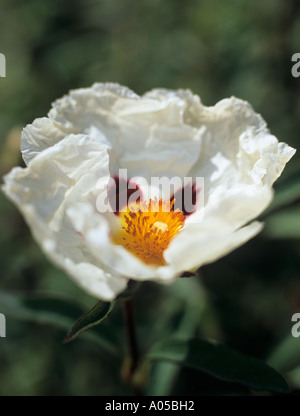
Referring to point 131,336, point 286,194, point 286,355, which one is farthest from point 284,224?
point 131,336

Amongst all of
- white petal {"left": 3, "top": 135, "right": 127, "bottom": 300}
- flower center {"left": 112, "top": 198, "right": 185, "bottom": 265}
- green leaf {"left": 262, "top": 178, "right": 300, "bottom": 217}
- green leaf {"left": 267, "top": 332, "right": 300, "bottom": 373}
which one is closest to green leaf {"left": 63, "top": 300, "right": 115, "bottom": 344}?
white petal {"left": 3, "top": 135, "right": 127, "bottom": 300}

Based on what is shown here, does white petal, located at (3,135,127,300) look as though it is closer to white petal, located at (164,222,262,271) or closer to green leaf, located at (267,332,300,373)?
white petal, located at (164,222,262,271)

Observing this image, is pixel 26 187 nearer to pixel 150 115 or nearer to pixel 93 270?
pixel 93 270

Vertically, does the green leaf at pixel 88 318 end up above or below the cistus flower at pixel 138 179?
below

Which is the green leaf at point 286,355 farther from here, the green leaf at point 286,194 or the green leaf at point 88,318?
the green leaf at point 88,318

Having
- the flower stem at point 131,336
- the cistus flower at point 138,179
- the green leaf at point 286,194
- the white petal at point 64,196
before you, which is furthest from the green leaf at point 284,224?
the white petal at point 64,196
